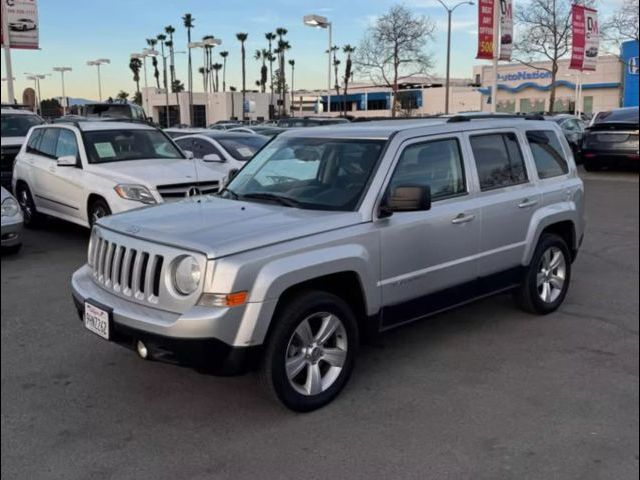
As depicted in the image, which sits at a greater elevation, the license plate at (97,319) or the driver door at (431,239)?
the driver door at (431,239)

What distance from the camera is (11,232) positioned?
7789 millimetres

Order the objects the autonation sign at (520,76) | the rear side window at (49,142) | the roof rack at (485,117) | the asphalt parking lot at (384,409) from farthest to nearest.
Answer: the autonation sign at (520,76)
the rear side window at (49,142)
the roof rack at (485,117)
the asphalt parking lot at (384,409)

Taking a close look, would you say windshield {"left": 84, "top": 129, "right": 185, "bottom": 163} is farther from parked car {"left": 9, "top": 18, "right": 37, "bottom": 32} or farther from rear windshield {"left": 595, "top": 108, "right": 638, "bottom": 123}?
rear windshield {"left": 595, "top": 108, "right": 638, "bottom": 123}

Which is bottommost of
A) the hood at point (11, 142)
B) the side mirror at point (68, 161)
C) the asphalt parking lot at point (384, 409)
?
the asphalt parking lot at point (384, 409)

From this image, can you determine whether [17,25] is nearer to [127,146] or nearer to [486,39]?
[127,146]

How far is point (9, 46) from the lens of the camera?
12.9 metres

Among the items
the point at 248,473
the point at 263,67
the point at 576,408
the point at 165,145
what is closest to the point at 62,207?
the point at 165,145

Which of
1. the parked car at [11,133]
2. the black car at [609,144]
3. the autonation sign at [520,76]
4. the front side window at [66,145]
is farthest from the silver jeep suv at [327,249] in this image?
the autonation sign at [520,76]

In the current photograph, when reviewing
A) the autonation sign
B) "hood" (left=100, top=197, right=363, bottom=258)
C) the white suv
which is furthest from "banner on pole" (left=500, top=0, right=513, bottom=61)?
the autonation sign

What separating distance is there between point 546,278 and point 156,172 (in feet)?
16.3

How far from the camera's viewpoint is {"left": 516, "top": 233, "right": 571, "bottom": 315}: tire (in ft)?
17.1

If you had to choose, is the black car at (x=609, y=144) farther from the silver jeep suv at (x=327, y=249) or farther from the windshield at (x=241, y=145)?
the windshield at (x=241, y=145)

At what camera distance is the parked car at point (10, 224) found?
25.4 ft

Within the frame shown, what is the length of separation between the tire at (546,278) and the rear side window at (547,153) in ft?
1.85
